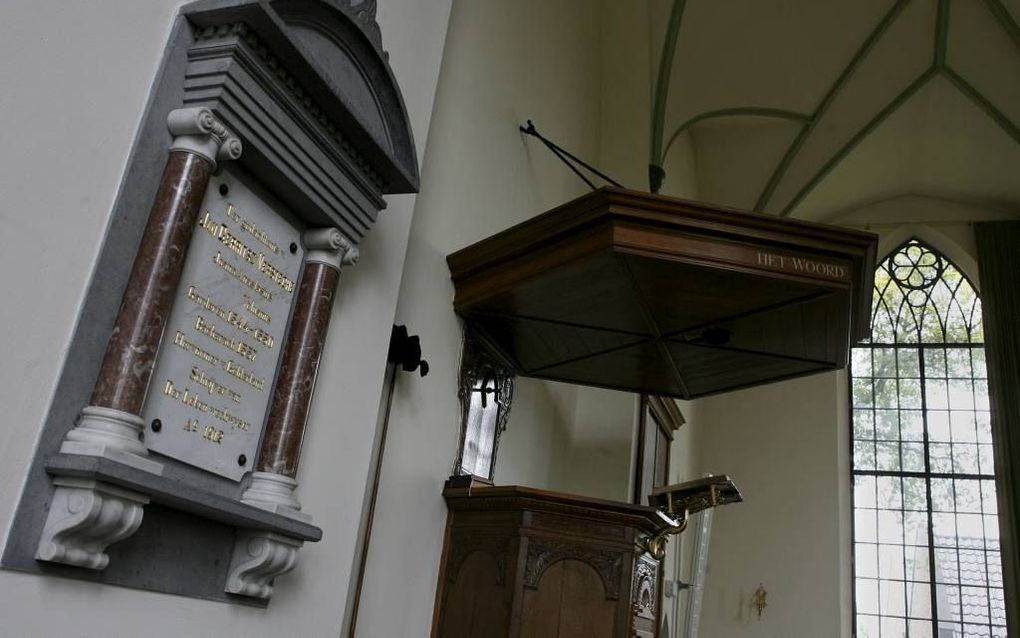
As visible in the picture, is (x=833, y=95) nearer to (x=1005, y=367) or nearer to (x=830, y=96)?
(x=830, y=96)

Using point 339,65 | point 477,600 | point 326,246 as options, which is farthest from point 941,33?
point 326,246

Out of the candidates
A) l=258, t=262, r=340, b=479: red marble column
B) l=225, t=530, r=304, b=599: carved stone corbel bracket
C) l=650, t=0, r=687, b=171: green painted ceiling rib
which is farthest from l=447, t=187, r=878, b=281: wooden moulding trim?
l=650, t=0, r=687, b=171: green painted ceiling rib

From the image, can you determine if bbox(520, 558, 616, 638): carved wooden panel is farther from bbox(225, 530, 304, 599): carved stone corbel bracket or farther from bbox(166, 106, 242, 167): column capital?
bbox(166, 106, 242, 167): column capital

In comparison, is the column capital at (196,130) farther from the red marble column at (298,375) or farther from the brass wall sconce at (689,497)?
the brass wall sconce at (689,497)

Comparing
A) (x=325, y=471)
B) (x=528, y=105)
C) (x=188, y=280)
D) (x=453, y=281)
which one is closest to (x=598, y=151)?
(x=528, y=105)

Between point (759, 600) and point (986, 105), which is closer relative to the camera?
point (986, 105)

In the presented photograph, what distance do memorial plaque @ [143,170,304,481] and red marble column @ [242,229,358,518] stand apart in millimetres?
36

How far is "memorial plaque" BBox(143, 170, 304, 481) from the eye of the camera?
7.82 feet

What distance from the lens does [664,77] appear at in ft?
25.5

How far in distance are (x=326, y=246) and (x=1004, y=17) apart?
26.9 ft

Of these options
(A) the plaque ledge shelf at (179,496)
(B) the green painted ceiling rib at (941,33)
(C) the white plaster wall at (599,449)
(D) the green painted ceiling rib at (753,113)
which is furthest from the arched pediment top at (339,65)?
(B) the green painted ceiling rib at (941,33)

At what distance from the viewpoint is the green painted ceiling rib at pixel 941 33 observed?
28.8 ft

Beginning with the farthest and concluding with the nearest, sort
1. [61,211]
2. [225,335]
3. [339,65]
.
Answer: [339,65] → [225,335] → [61,211]

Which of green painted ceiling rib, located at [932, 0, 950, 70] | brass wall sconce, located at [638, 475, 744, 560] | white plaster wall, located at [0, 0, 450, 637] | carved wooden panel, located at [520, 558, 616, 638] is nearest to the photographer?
white plaster wall, located at [0, 0, 450, 637]
